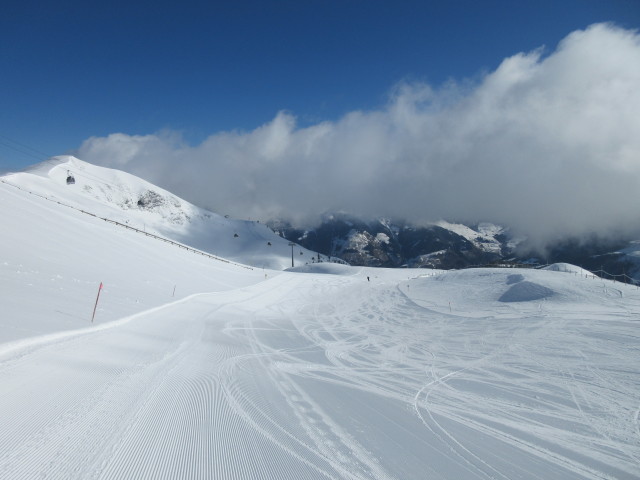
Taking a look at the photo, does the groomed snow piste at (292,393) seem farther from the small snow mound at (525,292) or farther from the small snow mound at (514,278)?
the small snow mound at (514,278)

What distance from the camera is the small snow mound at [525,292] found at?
25527mm

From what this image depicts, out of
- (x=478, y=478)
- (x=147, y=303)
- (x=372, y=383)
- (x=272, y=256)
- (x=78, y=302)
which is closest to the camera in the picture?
(x=478, y=478)

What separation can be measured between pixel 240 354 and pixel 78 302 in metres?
6.63

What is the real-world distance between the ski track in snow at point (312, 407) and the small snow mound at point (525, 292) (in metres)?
12.3

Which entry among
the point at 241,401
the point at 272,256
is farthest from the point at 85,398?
the point at 272,256

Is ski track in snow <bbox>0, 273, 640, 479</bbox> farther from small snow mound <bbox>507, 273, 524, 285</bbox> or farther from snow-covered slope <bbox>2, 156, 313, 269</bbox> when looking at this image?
snow-covered slope <bbox>2, 156, 313, 269</bbox>

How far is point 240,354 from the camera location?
10695mm

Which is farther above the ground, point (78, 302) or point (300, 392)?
point (78, 302)

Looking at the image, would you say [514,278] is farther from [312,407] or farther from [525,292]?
[312,407]

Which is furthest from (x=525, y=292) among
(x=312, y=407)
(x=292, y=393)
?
(x=312, y=407)

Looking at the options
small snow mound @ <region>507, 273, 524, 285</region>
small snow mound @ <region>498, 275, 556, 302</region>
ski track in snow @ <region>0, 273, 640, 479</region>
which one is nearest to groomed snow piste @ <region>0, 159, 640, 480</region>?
ski track in snow @ <region>0, 273, 640, 479</region>

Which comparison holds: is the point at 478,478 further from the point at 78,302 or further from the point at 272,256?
the point at 272,256

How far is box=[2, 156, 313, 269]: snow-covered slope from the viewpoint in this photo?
14638 centimetres

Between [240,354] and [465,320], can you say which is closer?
[240,354]
